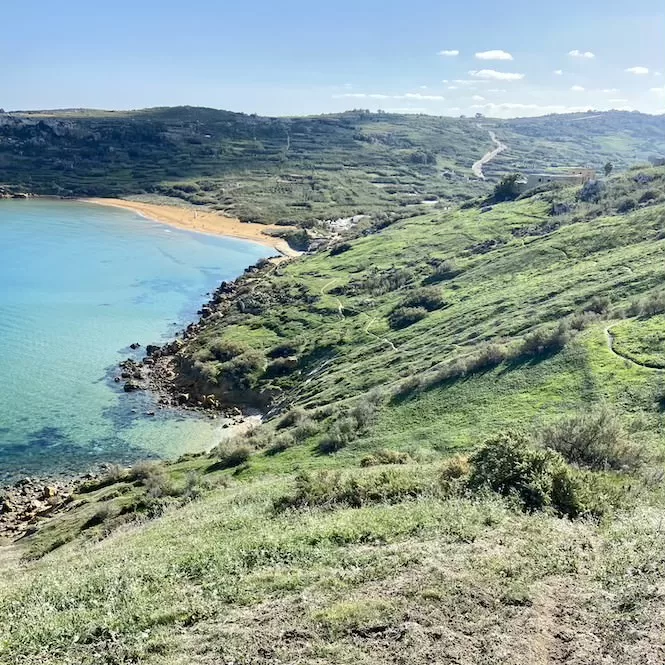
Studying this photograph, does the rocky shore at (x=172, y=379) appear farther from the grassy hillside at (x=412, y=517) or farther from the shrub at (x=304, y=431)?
the shrub at (x=304, y=431)

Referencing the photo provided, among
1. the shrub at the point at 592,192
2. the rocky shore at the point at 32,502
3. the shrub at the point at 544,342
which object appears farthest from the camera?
the shrub at the point at 592,192

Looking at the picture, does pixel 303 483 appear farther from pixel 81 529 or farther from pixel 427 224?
pixel 427 224

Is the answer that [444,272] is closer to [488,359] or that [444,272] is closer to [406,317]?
[406,317]

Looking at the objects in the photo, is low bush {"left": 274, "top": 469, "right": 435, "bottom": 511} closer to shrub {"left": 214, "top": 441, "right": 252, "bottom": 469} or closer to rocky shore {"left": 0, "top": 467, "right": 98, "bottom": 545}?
shrub {"left": 214, "top": 441, "right": 252, "bottom": 469}

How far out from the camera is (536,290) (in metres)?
46.4

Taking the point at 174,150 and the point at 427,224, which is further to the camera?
the point at 174,150

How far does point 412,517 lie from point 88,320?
59.0 metres

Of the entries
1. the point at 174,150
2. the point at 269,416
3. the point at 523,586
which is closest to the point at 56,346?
the point at 269,416

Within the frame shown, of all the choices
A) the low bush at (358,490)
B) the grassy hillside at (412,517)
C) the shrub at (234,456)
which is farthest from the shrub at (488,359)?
the low bush at (358,490)

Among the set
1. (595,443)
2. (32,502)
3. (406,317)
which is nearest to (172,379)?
(32,502)

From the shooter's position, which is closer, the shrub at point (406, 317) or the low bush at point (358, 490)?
the low bush at point (358, 490)

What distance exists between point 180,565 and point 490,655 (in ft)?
24.4

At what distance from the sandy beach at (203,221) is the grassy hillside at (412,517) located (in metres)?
73.8

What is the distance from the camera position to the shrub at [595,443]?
19125 millimetres
